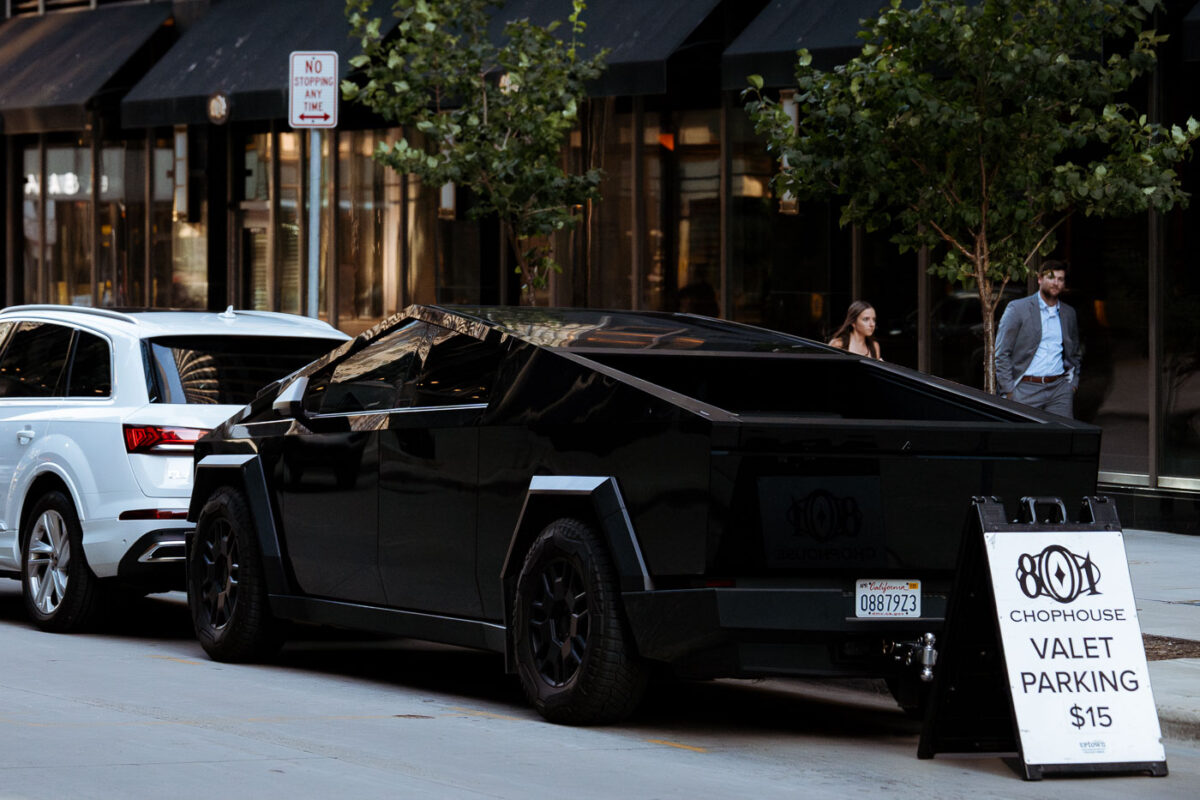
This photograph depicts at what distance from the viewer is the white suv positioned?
10.3 metres

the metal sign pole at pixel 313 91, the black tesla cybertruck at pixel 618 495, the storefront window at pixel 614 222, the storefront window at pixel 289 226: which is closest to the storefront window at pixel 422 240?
the storefront window at pixel 289 226

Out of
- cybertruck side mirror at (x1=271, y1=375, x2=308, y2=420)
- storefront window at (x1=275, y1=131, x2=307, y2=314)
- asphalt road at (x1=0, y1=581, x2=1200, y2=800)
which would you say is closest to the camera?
asphalt road at (x1=0, y1=581, x2=1200, y2=800)

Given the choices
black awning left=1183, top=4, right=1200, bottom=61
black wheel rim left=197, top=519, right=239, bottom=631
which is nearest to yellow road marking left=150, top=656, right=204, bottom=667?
black wheel rim left=197, top=519, right=239, bottom=631

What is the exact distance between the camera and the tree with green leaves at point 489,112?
15.9 metres

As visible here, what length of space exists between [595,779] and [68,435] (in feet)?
16.7

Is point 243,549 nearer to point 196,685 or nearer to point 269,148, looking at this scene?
point 196,685

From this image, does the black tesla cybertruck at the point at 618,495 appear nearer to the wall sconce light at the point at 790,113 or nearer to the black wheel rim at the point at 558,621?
the black wheel rim at the point at 558,621

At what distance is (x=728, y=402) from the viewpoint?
28.5 feet

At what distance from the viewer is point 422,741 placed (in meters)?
7.45

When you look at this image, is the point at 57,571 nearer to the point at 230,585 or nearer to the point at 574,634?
the point at 230,585

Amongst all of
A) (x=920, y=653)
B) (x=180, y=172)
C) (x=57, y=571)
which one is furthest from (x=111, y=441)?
(x=180, y=172)

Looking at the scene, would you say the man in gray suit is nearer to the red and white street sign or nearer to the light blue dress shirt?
the light blue dress shirt

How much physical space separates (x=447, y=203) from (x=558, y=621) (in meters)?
14.8

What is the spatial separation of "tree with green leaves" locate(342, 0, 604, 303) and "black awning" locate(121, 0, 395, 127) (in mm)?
4664
